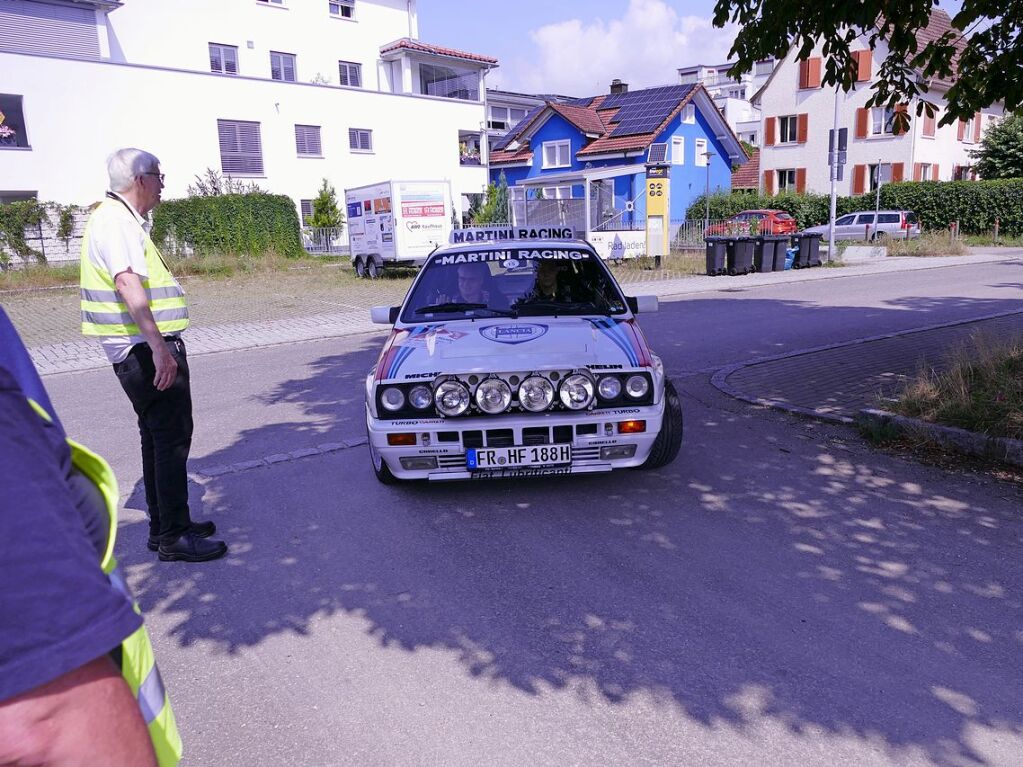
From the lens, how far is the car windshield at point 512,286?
6.18 m

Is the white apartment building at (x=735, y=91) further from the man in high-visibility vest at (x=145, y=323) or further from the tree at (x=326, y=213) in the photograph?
the man in high-visibility vest at (x=145, y=323)

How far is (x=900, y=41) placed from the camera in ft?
23.5

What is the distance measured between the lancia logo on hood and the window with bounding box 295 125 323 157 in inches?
1231

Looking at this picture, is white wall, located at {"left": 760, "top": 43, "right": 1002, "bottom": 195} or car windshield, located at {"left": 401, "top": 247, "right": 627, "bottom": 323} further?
white wall, located at {"left": 760, "top": 43, "right": 1002, "bottom": 195}

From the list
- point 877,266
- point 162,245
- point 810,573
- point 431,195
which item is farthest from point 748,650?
point 162,245

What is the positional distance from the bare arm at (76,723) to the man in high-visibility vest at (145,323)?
3195 mm

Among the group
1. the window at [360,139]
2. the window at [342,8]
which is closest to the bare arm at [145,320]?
the window at [360,139]

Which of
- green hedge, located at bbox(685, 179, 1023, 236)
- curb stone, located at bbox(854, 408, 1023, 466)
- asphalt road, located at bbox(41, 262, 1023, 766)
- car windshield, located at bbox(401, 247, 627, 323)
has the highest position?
green hedge, located at bbox(685, 179, 1023, 236)

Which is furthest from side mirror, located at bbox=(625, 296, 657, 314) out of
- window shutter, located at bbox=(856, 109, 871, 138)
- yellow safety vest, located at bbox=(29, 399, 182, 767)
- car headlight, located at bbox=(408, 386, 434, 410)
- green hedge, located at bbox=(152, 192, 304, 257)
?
window shutter, located at bbox=(856, 109, 871, 138)

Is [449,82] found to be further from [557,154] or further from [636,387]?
[636,387]

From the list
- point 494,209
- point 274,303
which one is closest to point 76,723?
point 274,303

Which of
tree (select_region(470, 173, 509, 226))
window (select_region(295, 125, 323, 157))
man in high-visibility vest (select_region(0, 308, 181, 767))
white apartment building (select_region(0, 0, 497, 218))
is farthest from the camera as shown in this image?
window (select_region(295, 125, 323, 157))

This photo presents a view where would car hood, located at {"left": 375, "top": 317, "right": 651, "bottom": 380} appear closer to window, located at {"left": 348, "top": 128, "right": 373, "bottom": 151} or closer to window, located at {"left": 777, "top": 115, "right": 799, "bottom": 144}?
window, located at {"left": 348, "top": 128, "right": 373, "bottom": 151}

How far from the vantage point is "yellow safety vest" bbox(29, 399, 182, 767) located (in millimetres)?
Answer: 1339
